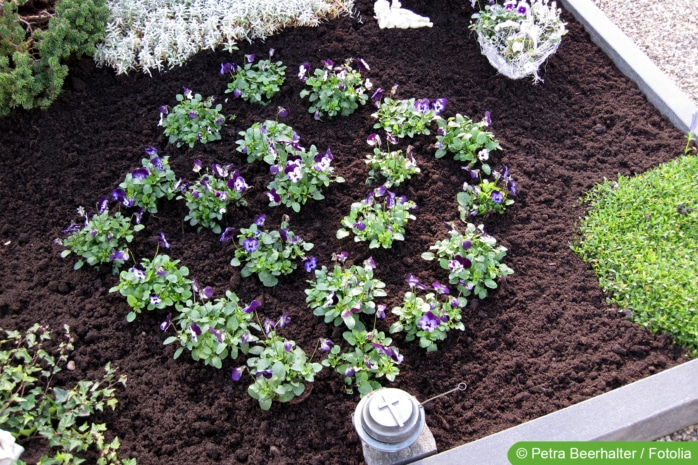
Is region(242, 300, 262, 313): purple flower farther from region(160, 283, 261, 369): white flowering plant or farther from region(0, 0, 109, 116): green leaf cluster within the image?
region(0, 0, 109, 116): green leaf cluster

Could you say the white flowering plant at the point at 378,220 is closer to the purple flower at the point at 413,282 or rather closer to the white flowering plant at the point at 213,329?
the purple flower at the point at 413,282

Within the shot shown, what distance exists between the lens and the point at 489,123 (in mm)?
4352

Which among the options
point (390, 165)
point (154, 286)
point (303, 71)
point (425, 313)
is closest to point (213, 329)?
point (154, 286)

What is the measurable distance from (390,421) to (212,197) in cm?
187

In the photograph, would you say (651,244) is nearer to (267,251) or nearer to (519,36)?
(519,36)

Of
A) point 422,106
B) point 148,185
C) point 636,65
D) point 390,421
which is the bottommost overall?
point 148,185

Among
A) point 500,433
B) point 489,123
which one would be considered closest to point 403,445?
point 500,433

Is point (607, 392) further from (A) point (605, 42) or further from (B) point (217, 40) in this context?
(B) point (217, 40)

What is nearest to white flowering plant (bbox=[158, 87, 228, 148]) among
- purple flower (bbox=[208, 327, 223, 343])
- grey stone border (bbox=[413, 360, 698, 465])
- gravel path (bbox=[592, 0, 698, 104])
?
purple flower (bbox=[208, 327, 223, 343])

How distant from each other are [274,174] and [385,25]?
5.82 feet

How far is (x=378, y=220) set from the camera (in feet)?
12.9

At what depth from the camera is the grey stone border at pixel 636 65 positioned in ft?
15.1

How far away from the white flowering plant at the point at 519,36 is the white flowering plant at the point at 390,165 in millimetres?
1115

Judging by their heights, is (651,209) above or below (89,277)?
above
